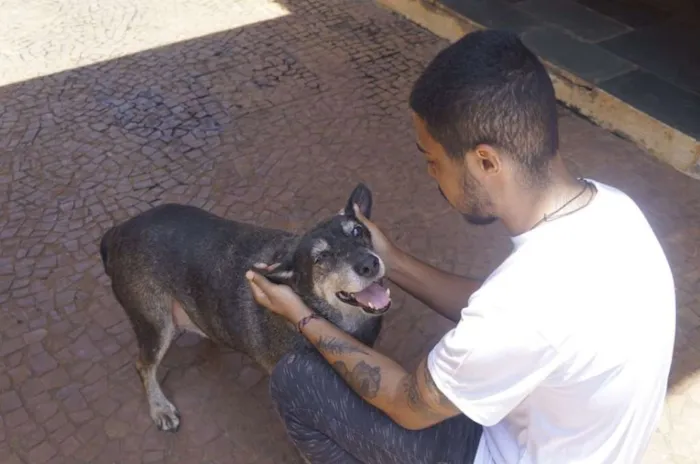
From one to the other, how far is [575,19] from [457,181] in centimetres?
551

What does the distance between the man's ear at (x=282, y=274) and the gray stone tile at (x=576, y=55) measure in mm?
4007

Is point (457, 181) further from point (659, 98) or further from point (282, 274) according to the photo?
point (659, 98)

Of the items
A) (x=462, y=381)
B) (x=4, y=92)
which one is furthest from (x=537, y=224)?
(x=4, y=92)

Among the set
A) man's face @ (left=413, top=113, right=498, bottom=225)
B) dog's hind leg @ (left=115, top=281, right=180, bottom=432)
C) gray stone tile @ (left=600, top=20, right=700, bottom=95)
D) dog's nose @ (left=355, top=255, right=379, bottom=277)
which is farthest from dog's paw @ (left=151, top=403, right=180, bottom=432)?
gray stone tile @ (left=600, top=20, right=700, bottom=95)

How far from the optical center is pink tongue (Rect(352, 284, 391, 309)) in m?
3.04

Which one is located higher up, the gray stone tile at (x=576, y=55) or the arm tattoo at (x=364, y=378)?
the arm tattoo at (x=364, y=378)

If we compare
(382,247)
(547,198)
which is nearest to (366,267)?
(382,247)

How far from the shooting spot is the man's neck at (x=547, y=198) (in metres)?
2.16

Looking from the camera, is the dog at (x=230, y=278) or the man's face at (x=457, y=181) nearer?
the man's face at (x=457, y=181)

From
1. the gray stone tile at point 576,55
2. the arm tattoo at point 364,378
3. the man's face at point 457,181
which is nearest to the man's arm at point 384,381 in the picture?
the arm tattoo at point 364,378

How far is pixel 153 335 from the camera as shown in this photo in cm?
357

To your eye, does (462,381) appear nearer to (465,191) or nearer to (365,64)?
(465,191)

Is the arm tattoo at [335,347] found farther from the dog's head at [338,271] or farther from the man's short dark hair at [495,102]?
the man's short dark hair at [495,102]

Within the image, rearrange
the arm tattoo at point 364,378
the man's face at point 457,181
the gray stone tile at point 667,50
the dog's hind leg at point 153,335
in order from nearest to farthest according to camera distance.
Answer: the man's face at point 457,181 < the arm tattoo at point 364,378 < the dog's hind leg at point 153,335 < the gray stone tile at point 667,50
